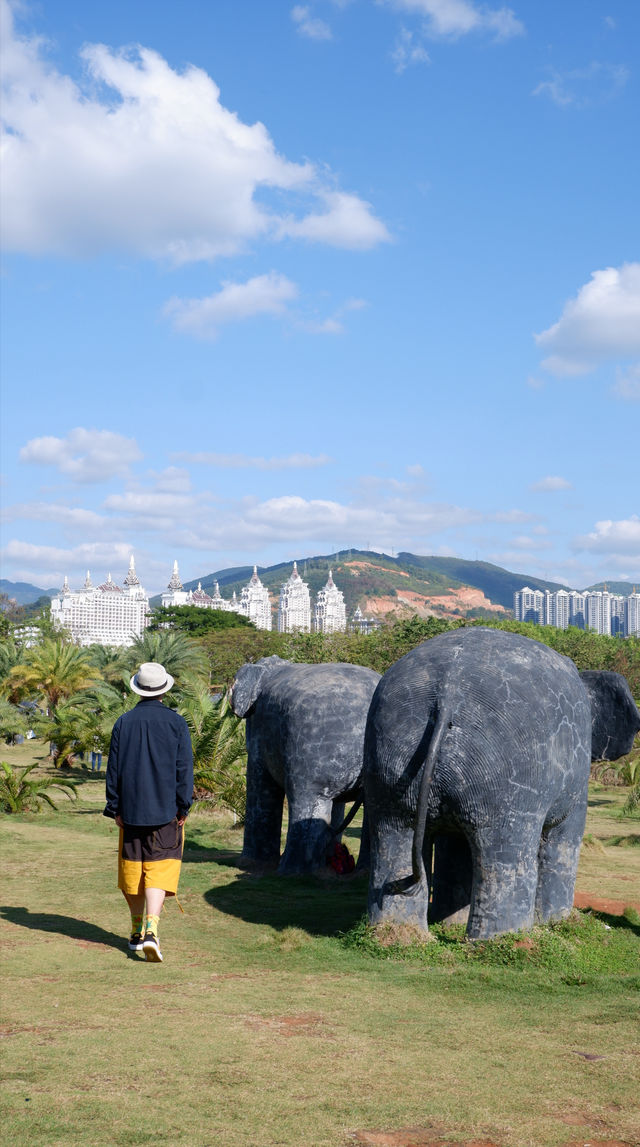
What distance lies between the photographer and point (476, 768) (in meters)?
6.57

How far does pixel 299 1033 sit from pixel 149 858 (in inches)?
70.2

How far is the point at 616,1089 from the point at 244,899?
5.03 metres

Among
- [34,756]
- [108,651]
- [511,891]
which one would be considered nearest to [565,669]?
[511,891]

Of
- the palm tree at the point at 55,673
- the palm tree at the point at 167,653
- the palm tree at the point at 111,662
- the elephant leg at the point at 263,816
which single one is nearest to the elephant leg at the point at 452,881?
the elephant leg at the point at 263,816

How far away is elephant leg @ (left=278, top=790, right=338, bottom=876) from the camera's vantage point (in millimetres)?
9625

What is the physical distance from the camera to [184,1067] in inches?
181

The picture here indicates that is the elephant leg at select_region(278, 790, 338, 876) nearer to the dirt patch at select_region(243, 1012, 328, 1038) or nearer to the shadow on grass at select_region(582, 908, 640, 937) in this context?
the shadow on grass at select_region(582, 908, 640, 937)

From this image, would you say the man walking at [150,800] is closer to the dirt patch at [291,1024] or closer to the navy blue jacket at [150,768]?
the navy blue jacket at [150,768]

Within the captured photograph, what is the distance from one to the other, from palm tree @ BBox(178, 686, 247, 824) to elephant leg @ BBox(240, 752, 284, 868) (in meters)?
4.38

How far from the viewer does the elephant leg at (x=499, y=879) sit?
6.65m

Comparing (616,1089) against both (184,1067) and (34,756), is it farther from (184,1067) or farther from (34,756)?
(34,756)

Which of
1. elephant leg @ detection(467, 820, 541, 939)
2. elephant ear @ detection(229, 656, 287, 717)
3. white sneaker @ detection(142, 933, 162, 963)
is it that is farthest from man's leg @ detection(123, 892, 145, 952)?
elephant ear @ detection(229, 656, 287, 717)

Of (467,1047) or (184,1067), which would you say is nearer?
(184,1067)

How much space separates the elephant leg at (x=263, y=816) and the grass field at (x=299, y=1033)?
174cm
